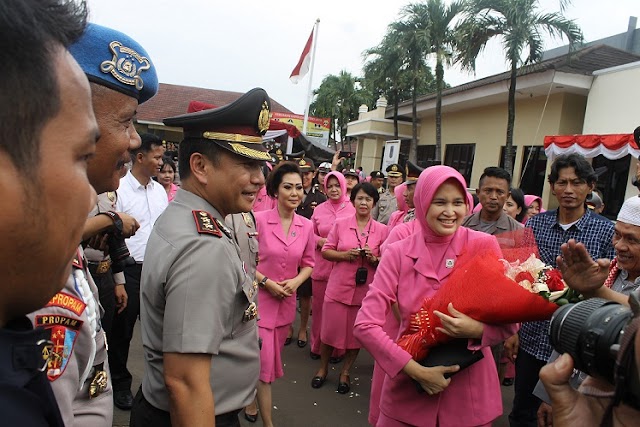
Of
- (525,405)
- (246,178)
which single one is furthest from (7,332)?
(525,405)

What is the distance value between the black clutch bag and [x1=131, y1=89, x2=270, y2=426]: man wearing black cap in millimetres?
867

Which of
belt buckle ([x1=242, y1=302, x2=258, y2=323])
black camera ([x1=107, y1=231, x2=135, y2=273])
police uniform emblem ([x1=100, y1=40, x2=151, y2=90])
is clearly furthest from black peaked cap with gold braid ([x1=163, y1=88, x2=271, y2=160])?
black camera ([x1=107, y1=231, x2=135, y2=273])

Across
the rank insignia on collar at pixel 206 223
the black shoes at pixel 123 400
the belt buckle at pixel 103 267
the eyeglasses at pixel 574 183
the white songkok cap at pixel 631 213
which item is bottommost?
the black shoes at pixel 123 400

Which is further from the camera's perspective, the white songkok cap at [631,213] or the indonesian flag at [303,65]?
the indonesian flag at [303,65]

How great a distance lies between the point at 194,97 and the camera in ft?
101

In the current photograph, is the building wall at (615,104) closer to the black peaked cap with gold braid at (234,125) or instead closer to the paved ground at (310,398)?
the paved ground at (310,398)

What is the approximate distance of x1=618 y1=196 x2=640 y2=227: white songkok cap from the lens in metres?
2.27

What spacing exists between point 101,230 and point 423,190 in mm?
1818

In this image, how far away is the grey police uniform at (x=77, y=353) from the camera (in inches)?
37.0

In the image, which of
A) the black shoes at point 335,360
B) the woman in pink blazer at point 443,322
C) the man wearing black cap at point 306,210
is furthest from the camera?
the man wearing black cap at point 306,210

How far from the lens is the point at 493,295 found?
193cm

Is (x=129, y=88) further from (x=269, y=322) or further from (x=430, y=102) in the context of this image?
(x=430, y=102)

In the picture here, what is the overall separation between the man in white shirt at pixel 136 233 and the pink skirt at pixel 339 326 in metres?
1.80

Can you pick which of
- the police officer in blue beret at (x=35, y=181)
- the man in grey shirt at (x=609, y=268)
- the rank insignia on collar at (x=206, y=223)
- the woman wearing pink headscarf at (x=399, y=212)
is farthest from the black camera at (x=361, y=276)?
the police officer in blue beret at (x=35, y=181)
